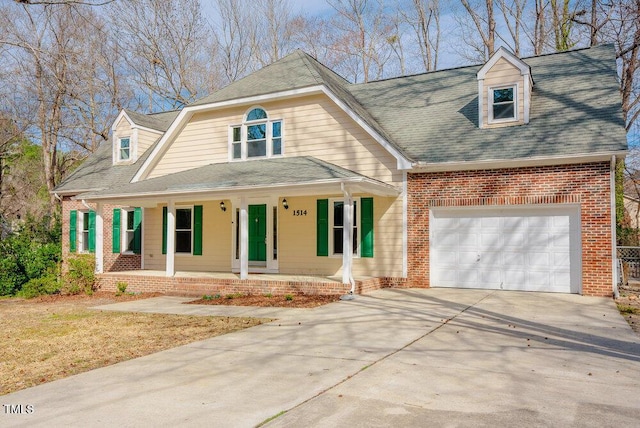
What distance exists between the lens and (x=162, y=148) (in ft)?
53.6

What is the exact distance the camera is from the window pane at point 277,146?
590 inches

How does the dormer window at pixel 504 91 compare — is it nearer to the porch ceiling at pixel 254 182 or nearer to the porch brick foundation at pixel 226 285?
the porch ceiling at pixel 254 182

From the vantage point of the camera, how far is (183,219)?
1661cm

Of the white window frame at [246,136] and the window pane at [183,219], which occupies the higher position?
the white window frame at [246,136]

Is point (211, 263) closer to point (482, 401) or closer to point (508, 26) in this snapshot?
point (482, 401)

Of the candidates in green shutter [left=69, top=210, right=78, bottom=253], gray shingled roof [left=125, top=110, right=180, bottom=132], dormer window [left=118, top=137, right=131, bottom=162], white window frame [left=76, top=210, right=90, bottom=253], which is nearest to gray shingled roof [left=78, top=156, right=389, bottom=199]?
dormer window [left=118, top=137, right=131, bottom=162]

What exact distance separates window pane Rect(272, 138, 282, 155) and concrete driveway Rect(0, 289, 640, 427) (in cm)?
743

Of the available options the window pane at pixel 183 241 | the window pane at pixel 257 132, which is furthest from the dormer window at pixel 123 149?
the window pane at pixel 257 132

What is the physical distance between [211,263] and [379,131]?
6.89m

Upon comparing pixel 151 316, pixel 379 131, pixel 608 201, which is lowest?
pixel 151 316

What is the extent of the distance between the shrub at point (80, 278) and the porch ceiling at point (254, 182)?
1.98 meters

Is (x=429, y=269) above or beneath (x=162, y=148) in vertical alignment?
beneath

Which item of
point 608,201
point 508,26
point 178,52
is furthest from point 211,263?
point 508,26

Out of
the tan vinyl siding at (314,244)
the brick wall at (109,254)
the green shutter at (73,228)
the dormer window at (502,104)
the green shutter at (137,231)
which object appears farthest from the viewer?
the green shutter at (73,228)
